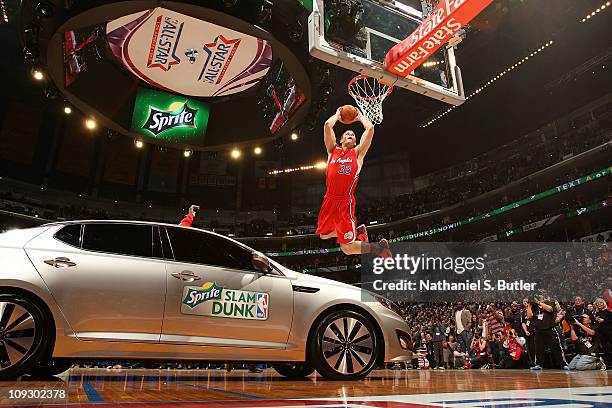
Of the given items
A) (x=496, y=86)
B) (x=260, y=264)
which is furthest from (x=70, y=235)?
(x=496, y=86)

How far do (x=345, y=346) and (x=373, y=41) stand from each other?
5.06 m

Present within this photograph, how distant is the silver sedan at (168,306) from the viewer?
318 cm

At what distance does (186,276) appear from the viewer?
11.8 ft

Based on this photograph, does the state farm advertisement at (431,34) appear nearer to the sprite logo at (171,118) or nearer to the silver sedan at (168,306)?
the silver sedan at (168,306)

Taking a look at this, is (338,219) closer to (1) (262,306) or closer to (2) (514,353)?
(1) (262,306)

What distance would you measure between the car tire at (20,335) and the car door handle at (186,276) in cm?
97

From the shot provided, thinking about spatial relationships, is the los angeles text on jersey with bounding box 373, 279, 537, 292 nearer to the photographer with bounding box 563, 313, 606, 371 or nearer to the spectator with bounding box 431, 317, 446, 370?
the spectator with bounding box 431, 317, 446, 370

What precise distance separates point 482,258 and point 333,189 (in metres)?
16.1

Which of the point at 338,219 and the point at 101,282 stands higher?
the point at 338,219

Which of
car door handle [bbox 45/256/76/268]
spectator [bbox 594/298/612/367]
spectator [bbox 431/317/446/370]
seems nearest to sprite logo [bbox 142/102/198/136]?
spectator [bbox 431/317/446/370]

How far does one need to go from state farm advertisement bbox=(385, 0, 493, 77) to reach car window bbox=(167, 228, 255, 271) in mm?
4277

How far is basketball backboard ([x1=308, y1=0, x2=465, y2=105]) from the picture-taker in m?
6.58

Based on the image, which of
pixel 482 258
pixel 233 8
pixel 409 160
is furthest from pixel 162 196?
pixel 233 8

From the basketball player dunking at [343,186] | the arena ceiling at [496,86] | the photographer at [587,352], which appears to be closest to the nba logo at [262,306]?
the basketball player dunking at [343,186]
